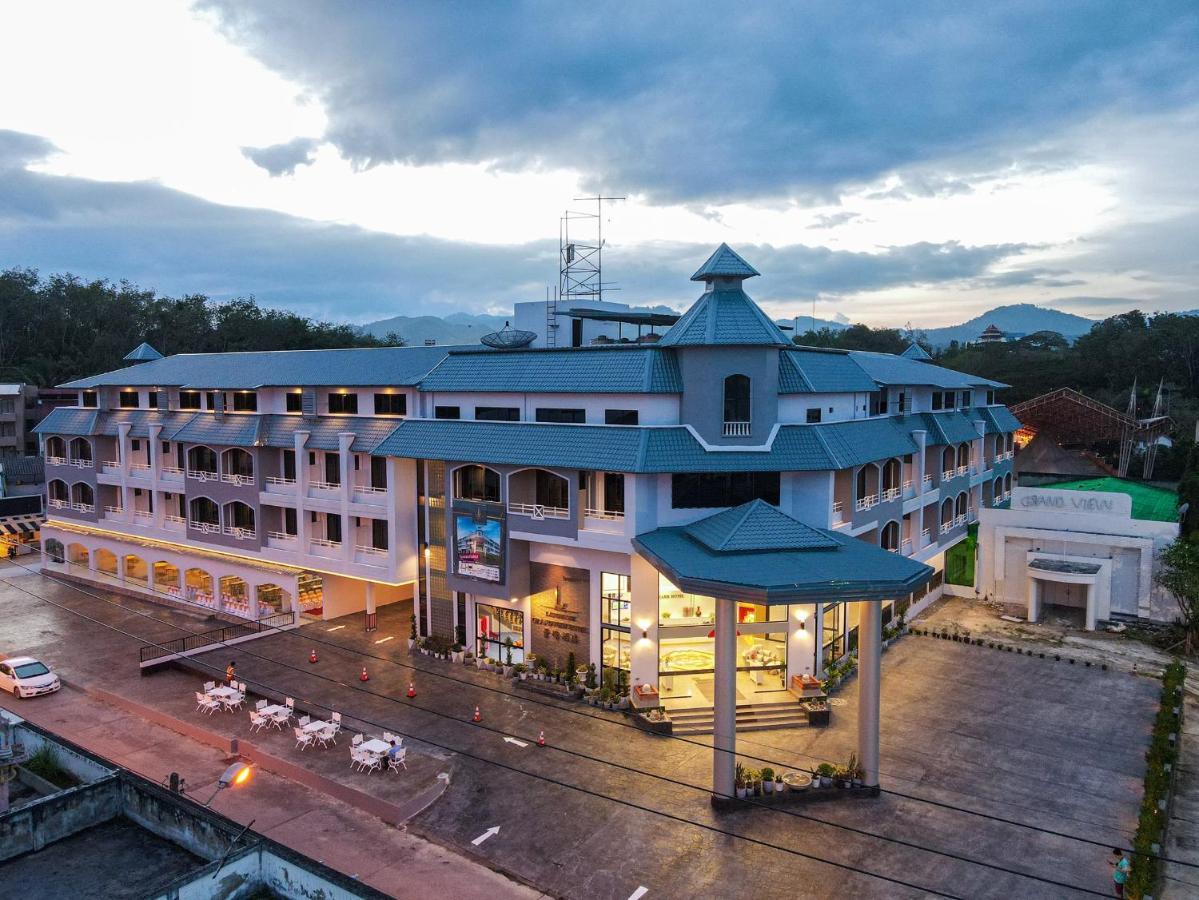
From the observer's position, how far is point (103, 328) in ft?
319

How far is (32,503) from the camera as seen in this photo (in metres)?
61.8

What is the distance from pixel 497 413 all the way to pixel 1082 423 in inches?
2218

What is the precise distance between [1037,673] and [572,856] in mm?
23540

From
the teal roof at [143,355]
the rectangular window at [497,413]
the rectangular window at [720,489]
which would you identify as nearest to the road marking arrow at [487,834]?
the rectangular window at [720,489]

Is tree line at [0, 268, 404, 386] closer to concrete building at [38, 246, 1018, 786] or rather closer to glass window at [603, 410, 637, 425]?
concrete building at [38, 246, 1018, 786]

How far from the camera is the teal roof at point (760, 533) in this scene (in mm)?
26938

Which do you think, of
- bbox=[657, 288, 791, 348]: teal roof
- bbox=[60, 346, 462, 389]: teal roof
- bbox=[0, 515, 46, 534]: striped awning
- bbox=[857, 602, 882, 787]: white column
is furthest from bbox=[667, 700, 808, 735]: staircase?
bbox=[0, 515, 46, 534]: striped awning

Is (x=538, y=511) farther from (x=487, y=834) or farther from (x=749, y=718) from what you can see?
(x=487, y=834)

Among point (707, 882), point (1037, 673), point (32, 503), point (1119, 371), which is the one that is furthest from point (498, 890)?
point (1119, 371)

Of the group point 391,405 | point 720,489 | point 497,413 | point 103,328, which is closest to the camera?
point 720,489

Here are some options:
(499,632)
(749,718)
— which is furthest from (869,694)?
(499,632)

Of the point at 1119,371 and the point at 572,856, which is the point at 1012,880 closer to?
the point at 572,856

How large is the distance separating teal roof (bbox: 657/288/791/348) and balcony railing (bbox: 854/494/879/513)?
8.04 meters

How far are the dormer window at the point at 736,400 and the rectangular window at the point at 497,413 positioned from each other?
9.49m
